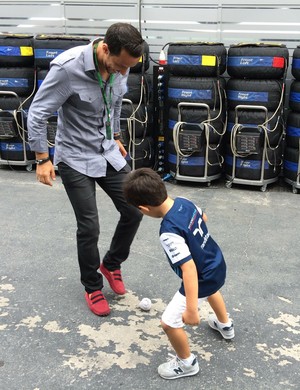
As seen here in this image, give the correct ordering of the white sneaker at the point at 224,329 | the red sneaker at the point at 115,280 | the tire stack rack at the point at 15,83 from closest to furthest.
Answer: the white sneaker at the point at 224,329 < the red sneaker at the point at 115,280 < the tire stack rack at the point at 15,83

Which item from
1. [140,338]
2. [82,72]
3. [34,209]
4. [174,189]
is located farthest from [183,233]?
[174,189]

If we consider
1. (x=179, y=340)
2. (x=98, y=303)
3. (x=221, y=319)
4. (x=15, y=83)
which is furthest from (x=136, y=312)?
(x=15, y=83)

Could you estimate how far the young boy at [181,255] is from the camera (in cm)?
205

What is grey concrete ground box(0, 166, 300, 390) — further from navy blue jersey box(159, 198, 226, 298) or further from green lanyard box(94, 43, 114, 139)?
green lanyard box(94, 43, 114, 139)

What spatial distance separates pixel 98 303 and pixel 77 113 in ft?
3.72

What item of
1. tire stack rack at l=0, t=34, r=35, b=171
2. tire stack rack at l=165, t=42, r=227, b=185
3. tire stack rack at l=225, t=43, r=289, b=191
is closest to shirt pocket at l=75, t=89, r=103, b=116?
tire stack rack at l=165, t=42, r=227, b=185

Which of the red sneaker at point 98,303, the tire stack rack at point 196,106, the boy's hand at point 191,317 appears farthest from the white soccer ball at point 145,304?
the tire stack rack at point 196,106

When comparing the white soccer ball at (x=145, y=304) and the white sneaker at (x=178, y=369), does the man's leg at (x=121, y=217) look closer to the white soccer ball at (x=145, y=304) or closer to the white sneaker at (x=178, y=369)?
the white soccer ball at (x=145, y=304)

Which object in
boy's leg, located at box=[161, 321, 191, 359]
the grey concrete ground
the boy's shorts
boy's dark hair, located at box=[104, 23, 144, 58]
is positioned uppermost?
boy's dark hair, located at box=[104, 23, 144, 58]

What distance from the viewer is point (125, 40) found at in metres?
2.25

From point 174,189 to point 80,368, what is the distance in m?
3.16

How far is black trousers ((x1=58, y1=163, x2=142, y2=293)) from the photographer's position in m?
2.67

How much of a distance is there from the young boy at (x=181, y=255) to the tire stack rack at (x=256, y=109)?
116 inches

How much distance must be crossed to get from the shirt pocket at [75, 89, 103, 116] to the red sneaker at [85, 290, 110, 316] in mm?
1087
